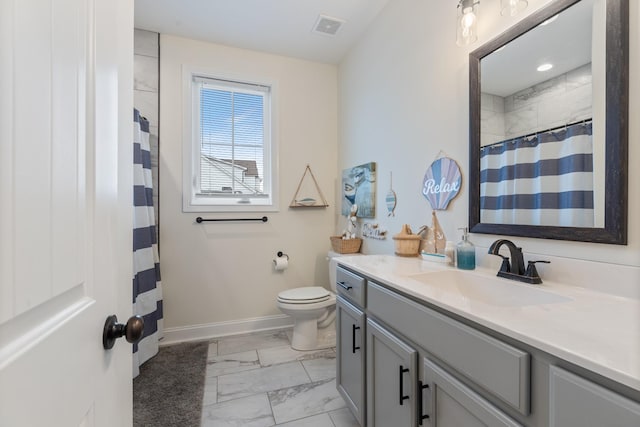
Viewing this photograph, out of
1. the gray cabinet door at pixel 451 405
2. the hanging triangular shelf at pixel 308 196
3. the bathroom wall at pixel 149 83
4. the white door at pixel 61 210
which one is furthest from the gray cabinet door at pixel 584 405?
the bathroom wall at pixel 149 83

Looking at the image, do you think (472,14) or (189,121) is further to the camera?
(189,121)

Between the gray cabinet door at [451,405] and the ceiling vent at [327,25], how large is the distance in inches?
95.8

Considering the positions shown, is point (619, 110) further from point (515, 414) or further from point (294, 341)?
point (294, 341)

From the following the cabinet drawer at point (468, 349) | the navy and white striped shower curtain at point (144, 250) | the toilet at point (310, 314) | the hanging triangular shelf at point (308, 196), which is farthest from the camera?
the hanging triangular shelf at point (308, 196)

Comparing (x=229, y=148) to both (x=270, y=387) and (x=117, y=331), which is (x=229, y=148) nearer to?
(x=270, y=387)

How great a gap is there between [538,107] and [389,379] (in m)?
1.25

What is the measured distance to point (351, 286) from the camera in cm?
147

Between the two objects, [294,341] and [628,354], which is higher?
[628,354]

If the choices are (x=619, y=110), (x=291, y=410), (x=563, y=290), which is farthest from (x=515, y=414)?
(x=291, y=410)

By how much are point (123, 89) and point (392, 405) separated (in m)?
1.39

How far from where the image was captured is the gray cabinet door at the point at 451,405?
727 mm

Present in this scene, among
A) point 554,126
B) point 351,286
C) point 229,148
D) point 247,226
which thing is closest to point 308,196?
point 247,226

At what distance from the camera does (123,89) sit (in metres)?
Answer: 0.68

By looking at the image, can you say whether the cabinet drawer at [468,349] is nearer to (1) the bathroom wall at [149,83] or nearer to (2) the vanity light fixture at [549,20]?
(2) the vanity light fixture at [549,20]
